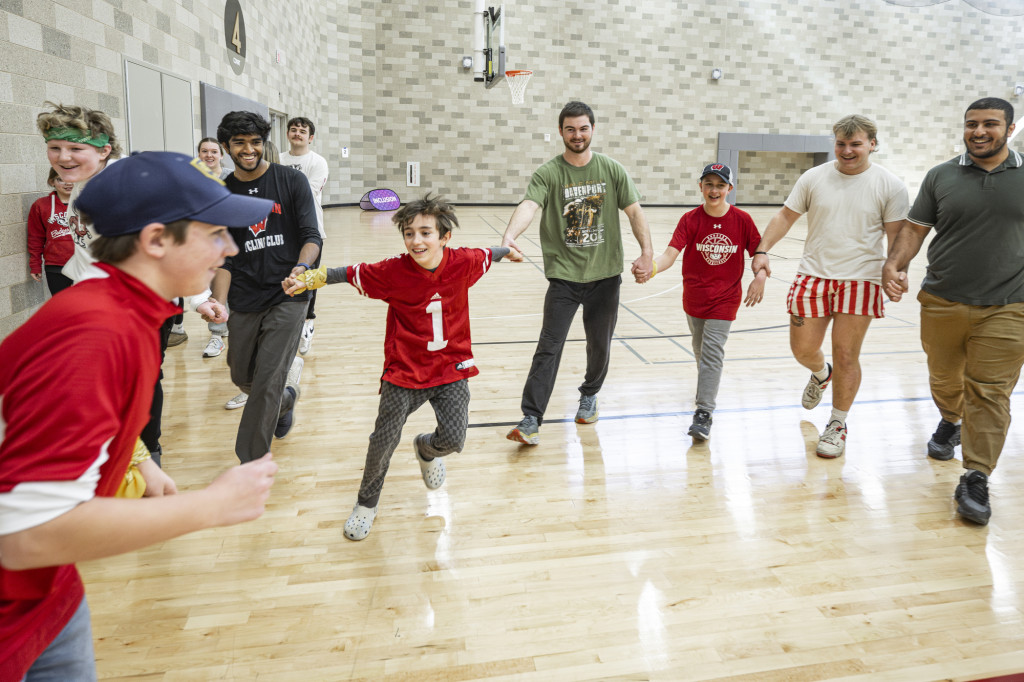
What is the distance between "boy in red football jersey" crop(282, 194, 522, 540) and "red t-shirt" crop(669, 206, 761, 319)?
160cm

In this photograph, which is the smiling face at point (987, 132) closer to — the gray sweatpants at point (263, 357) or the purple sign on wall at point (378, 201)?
the gray sweatpants at point (263, 357)

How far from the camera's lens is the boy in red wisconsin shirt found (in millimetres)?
4020

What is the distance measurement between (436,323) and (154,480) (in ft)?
5.14

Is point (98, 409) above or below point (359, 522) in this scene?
above

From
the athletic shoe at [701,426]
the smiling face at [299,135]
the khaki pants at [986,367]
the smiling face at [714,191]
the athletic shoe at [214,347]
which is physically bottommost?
the athletic shoe at [701,426]

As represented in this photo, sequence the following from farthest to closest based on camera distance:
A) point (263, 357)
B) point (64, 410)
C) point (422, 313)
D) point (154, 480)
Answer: point (263, 357) → point (422, 313) → point (154, 480) → point (64, 410)

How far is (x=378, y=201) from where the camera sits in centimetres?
1941

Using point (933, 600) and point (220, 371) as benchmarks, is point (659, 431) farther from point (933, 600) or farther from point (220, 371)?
point (220, 371)

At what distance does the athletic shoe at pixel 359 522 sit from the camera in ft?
9.69

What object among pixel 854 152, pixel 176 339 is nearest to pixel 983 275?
pixel 854 152

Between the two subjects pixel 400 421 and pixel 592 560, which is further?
pixel 400 421

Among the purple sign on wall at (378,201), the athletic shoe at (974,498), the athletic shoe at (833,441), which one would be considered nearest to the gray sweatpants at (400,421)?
the athletic shoe at (833,441)

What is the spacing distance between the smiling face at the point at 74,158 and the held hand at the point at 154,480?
7.24 feet

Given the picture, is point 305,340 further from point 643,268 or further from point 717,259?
point 717,259
